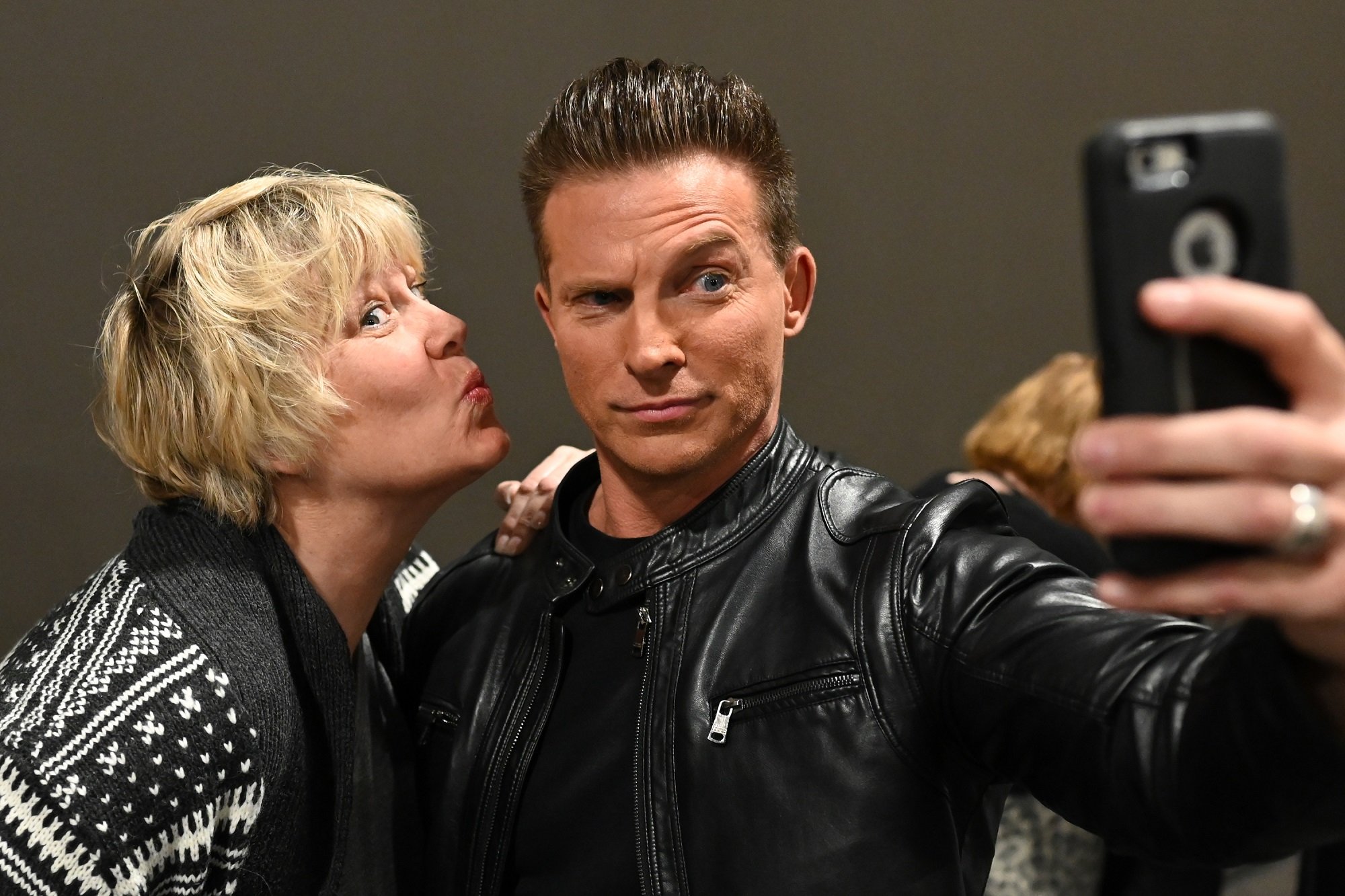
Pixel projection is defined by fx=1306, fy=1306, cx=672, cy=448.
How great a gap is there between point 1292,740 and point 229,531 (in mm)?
1295

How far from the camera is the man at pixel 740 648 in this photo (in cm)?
108

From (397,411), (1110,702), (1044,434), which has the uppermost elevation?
(397,411)

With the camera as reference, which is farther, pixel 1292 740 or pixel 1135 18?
pixel 1135 18

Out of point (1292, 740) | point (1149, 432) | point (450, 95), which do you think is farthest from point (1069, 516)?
point (1149, 432)

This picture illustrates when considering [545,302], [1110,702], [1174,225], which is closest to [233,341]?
[545,302]

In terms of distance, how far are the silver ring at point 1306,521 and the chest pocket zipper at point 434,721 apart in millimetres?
1187

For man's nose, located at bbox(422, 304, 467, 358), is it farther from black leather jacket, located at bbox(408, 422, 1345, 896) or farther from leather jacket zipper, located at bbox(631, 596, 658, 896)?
leather jacket zipper, located at bbox(631, 596, 658, 896)

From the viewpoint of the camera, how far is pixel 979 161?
3684mm

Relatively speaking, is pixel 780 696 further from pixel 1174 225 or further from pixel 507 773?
pixel 1174 225

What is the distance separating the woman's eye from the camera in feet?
6.05

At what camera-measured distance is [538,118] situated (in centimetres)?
336

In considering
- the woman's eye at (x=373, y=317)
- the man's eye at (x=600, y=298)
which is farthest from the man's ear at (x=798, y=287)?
the woman's eye at (x=373, y=317)

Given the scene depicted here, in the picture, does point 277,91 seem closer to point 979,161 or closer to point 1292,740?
point 979,161

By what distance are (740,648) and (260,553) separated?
2.23ft
